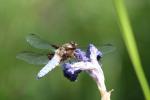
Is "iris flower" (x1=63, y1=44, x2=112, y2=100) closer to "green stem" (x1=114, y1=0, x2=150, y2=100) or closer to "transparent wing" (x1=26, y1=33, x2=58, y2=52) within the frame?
"transparent wing" (x1=26, y1=33, x2=58, y2=52)

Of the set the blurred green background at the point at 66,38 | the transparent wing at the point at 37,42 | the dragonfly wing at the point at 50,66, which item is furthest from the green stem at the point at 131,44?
the blurred green background at the point at 66,38

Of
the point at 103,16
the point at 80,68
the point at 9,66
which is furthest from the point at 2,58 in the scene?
the point at 80,68

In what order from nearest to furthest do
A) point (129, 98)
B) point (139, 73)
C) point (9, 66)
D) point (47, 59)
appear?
point (47, 59), point (139, 73), point (129, 98), point (9, 66)

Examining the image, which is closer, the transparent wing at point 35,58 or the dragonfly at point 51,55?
the dragonfly at point 51,55

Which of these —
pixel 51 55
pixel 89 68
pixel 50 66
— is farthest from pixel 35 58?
pixel 89 68

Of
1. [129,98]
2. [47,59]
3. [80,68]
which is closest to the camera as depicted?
[80,68]

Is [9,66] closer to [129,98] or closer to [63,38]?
[63,38]

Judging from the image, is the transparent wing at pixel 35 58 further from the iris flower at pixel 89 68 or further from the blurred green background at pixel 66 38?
the blurred green background at pixel 66 38

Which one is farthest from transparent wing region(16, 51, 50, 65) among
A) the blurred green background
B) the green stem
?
the blurred green background
